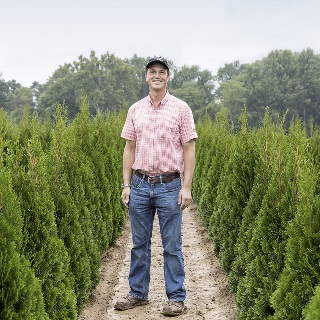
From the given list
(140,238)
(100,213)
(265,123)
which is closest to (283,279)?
(140,238)

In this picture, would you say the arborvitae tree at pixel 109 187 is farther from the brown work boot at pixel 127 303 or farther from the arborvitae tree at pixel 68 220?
the brown work boot at pixel 127 303

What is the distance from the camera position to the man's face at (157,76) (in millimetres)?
5426

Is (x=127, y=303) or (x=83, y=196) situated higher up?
(x=83, y=196)

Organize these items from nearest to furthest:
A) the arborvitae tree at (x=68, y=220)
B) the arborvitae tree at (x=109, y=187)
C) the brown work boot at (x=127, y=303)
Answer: the arborvitae tree at (x=68, y=220) → the brown work boot at (x=127, y=303) → the arborvitae tree at (x=109, y=187)

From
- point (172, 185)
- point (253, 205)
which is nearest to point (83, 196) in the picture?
point (172, 185)

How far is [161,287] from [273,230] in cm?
264

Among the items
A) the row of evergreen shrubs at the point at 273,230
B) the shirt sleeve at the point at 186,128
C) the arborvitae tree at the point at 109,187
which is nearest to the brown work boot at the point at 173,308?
the row of evergreen shrubs at the point at 273,230

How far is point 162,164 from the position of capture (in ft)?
17.7

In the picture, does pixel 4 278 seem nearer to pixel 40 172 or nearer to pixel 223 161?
pixel 40 172

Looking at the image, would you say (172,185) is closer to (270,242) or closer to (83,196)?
(270,242)

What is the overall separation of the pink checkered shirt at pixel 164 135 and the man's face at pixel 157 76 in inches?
6.1

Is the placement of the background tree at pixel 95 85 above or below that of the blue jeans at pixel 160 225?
above

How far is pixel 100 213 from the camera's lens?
794 centimetres

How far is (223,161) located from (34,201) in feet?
19.8
